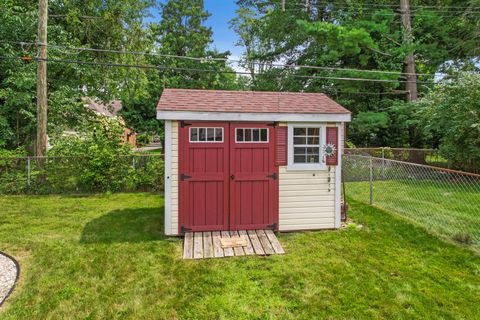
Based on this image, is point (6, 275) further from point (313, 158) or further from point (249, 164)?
point (313, 158)

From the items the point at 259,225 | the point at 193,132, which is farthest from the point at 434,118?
the point at 193,132

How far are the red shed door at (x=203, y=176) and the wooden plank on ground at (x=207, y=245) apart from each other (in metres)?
0.16

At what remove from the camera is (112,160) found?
29.7ft

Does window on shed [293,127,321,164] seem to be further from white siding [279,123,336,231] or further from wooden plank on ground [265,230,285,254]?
wooden plank on ground [265,230,285,254]

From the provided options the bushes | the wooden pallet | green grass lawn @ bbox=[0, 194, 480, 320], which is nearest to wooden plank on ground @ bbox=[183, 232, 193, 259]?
the wooden pallet

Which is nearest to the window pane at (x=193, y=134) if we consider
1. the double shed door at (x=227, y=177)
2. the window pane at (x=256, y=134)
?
the double shed door at (x=227, y=177)

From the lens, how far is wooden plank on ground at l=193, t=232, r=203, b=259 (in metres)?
4.49

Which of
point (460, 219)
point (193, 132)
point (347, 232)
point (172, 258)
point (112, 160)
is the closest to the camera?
point (172, 258)

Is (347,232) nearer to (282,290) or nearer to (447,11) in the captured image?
(282,290)

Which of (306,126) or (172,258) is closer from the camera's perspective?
(172,258)

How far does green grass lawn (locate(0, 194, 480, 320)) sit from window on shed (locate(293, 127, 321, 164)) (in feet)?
4.62

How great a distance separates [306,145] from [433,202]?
14.1 ft

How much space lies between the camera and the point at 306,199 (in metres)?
5.64

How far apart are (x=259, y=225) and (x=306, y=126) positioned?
2055 mm
